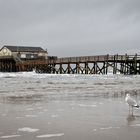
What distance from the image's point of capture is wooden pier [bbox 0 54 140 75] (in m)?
50.6

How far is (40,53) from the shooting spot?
320 feet

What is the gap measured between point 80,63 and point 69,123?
171 feet

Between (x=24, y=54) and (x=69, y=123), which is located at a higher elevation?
→ (x=24, y=54)

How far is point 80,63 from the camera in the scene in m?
60.1

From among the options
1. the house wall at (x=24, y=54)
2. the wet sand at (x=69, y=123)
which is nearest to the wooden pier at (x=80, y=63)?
the house wall at (x=24, y=54)

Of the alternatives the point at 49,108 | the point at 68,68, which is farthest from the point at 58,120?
the point at 68,68

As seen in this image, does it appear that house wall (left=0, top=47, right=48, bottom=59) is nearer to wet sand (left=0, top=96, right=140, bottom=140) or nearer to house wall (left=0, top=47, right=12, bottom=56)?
house wall (left=0, top=47, right=12, bottom=56)

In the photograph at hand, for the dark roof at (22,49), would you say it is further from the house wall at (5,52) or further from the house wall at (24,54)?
the house wall at (24,54)

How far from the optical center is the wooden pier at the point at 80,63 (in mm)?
50631

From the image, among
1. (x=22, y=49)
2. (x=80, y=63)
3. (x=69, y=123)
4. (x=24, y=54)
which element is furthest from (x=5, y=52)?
(x=69, y=123)

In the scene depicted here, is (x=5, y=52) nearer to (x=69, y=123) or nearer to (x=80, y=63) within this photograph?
(x=80, y=63)

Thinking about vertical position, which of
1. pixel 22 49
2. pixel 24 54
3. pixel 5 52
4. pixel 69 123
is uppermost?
pixel 22 49

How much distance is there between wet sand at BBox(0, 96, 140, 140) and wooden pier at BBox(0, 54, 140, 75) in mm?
39408

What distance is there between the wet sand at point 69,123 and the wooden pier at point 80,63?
39.4 metres
